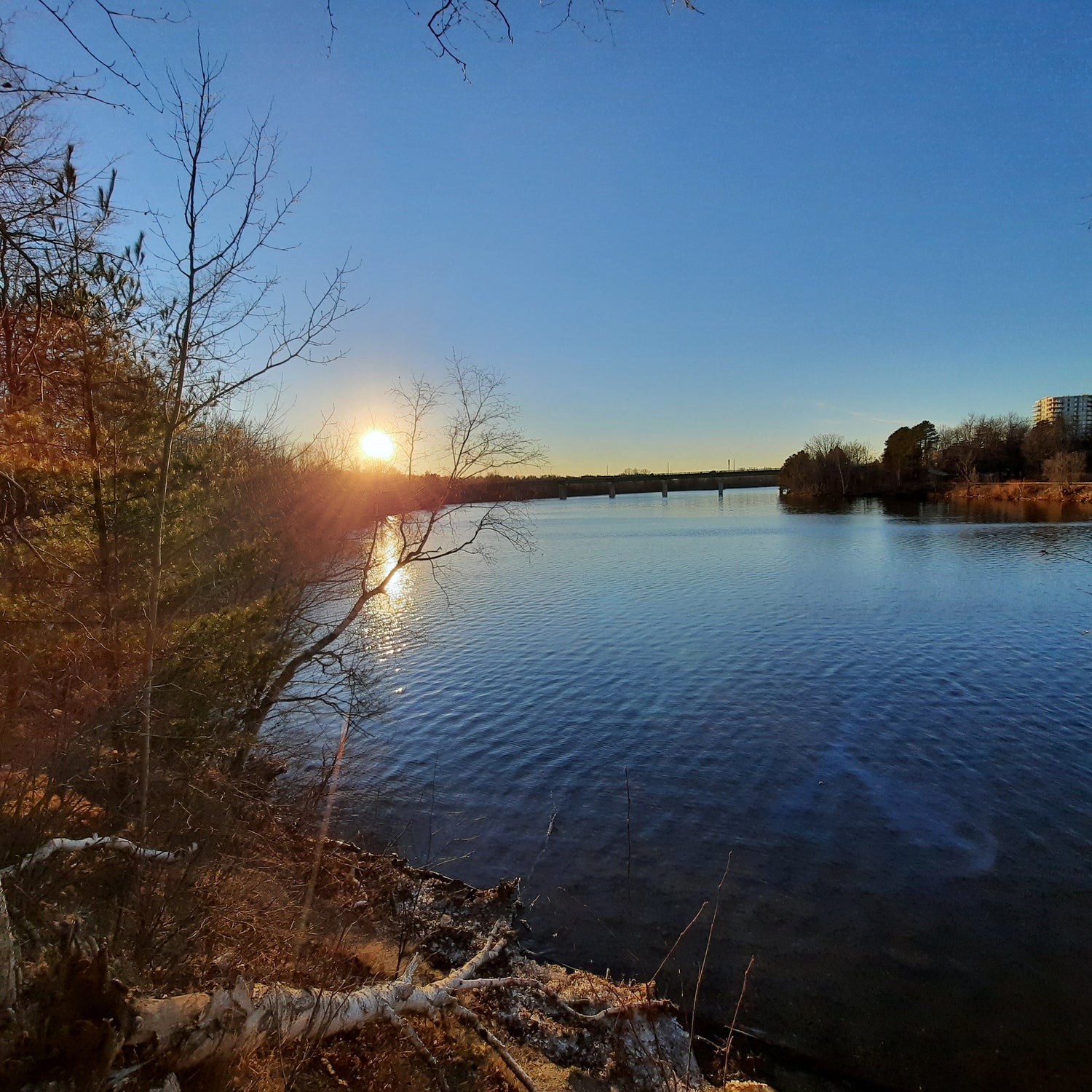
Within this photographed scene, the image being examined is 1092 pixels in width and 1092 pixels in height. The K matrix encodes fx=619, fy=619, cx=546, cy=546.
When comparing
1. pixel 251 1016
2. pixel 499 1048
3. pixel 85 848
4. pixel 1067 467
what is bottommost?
Result: pixel 499 1048

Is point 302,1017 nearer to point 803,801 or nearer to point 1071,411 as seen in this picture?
point 803,801

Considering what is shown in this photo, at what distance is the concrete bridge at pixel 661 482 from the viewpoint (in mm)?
149875

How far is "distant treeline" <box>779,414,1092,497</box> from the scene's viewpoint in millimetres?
95250

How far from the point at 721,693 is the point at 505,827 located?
8445 mm

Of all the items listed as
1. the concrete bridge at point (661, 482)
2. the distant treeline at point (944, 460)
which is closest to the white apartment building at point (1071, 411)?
the distant treeline at point (944, 460)

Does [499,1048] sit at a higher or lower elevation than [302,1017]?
lower

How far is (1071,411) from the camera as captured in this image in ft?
463

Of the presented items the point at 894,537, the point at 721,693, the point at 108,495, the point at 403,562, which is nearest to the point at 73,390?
the point at 108,495

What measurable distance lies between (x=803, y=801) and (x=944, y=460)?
123 m

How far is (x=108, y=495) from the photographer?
28.7ft

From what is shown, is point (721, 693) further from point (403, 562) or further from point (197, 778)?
point (197, 778)

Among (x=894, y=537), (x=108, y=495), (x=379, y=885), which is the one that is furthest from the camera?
(x=894, y=537)

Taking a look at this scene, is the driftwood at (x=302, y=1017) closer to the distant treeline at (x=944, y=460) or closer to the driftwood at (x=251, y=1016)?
the driftwood at (x=251, y=1016)

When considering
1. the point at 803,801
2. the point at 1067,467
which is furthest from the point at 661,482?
the point at 803,801
